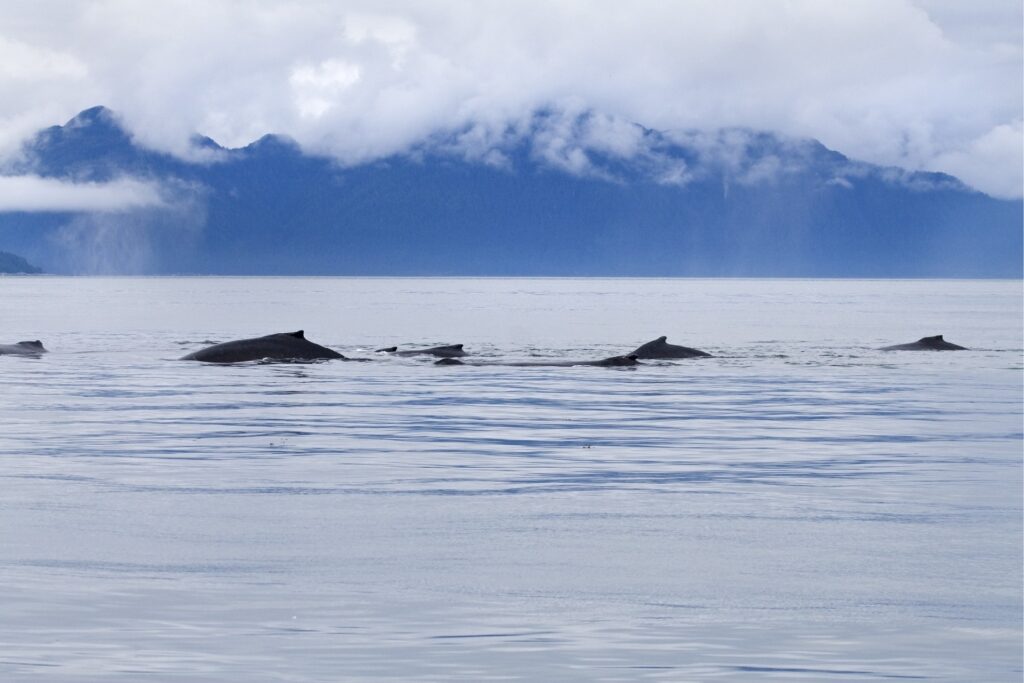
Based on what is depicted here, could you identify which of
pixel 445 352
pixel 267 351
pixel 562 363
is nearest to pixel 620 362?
pixel 562 363

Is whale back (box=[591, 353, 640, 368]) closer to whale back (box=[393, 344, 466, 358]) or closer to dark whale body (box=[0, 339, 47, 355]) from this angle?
whale back (box=[393, 344, 466, 358])

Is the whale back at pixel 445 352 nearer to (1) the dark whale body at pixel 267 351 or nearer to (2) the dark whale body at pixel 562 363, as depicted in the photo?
(2) the dark whale body at pixel 562 363

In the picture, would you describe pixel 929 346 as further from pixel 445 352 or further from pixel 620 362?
pixel 445 352

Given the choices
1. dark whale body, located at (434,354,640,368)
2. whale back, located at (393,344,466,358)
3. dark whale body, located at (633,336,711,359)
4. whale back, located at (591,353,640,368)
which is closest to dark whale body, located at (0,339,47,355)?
whale back, located at (393,344,466,358)

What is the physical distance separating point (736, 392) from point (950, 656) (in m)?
20.8

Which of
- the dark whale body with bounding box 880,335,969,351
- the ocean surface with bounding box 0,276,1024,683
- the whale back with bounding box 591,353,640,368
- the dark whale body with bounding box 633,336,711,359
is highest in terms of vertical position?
the dark whale body with bounding box 880,335,969,351

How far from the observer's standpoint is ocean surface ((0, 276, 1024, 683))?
8609 millimetres

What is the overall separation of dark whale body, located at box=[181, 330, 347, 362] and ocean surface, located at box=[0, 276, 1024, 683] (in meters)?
8.31

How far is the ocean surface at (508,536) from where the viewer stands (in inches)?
339

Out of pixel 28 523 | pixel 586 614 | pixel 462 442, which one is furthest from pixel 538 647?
pixel 462 442

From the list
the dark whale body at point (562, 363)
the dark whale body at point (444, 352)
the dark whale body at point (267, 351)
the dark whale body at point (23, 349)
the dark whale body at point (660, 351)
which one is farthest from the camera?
the dark whale body at point (23, 349)

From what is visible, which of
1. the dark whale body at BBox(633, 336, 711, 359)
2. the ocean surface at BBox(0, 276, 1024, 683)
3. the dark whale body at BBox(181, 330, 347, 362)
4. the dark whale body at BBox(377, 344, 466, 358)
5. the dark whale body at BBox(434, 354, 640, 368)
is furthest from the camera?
the dark whale body at BBox(377, 344, 466, 358)

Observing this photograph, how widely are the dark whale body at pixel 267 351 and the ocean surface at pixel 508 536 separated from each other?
8315 millimetres

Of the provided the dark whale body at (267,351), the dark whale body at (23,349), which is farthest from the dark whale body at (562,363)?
the dark whale body at (23,349)
